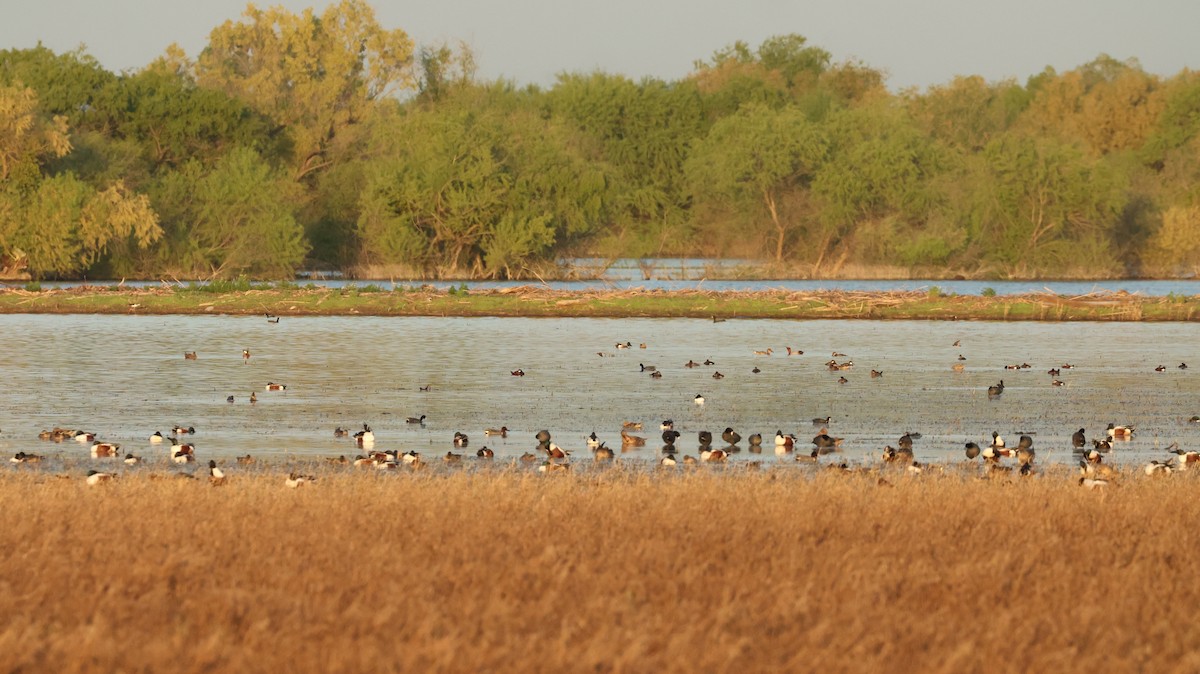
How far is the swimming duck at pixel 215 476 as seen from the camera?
15.8 metres

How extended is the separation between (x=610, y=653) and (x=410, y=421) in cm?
1530

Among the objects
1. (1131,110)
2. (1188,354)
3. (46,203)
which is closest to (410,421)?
(1188,354)

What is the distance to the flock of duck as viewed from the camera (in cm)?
1752

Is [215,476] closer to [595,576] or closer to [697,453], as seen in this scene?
[697,453]

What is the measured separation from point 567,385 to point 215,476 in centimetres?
1404

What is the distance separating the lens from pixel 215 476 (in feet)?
54.1

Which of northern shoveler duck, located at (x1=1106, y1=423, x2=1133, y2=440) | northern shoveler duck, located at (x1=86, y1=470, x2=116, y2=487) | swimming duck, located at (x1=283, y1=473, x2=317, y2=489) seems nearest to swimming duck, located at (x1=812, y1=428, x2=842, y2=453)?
northern shoveler duck, located at (x1=1106, y1=423, x2=1133, y2=440)

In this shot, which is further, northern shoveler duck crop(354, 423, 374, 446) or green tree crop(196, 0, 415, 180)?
green tree crop(196, 0, 415, 180)

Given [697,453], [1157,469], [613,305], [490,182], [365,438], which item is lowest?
[697,453]

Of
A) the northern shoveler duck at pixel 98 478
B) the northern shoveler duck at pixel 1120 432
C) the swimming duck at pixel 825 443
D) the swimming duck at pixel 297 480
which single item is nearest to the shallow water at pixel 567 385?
the northern shoveler duck at pixel 1120 432

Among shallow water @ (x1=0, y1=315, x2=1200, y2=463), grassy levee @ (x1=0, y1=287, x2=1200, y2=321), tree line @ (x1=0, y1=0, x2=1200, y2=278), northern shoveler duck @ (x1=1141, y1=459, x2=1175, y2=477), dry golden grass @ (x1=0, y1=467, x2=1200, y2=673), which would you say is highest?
tree line @ (x1=0, y1=0, x2=1200, y2=278)

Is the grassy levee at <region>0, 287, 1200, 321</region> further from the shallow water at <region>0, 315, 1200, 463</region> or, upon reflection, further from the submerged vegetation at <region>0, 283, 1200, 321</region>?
the shallow water at <region>0, 315, 1200, 463</region>

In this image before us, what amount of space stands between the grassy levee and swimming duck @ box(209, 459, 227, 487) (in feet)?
119

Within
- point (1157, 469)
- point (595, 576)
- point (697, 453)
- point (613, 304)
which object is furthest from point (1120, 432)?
point (613, 304)
